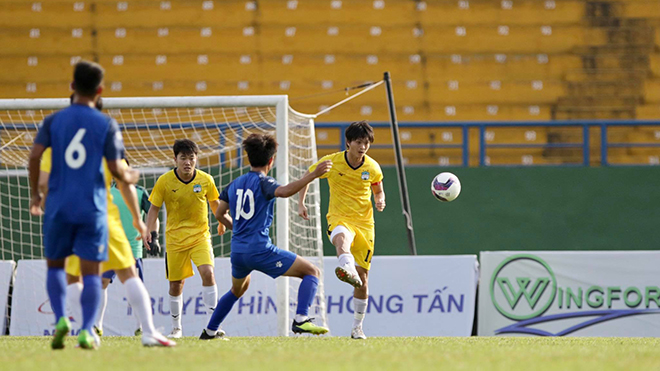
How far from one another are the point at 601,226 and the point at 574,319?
3535mm

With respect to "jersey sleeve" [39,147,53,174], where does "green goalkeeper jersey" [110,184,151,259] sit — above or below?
below

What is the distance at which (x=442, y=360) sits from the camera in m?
5.11

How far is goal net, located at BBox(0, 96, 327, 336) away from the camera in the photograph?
357 inches

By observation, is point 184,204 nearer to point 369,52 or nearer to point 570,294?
point 570,294

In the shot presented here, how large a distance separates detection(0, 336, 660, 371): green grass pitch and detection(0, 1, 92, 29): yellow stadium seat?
1274 cm

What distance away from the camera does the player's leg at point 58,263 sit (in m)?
5.23

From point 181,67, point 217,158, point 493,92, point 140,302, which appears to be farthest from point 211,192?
point 493,92

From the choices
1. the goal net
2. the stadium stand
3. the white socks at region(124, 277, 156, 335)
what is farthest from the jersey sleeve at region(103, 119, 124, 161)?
the stadium stand

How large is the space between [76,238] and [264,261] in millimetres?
1909

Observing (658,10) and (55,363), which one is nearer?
(55,363)

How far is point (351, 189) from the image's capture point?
26.6ft

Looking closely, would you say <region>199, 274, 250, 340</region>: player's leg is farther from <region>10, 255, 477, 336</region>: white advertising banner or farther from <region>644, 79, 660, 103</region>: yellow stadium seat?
<region>644, 79, 660, 103</region>: yellow stadium seat

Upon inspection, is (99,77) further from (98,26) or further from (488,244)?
(98,26)

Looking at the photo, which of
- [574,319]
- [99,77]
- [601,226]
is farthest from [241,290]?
[601,226]
